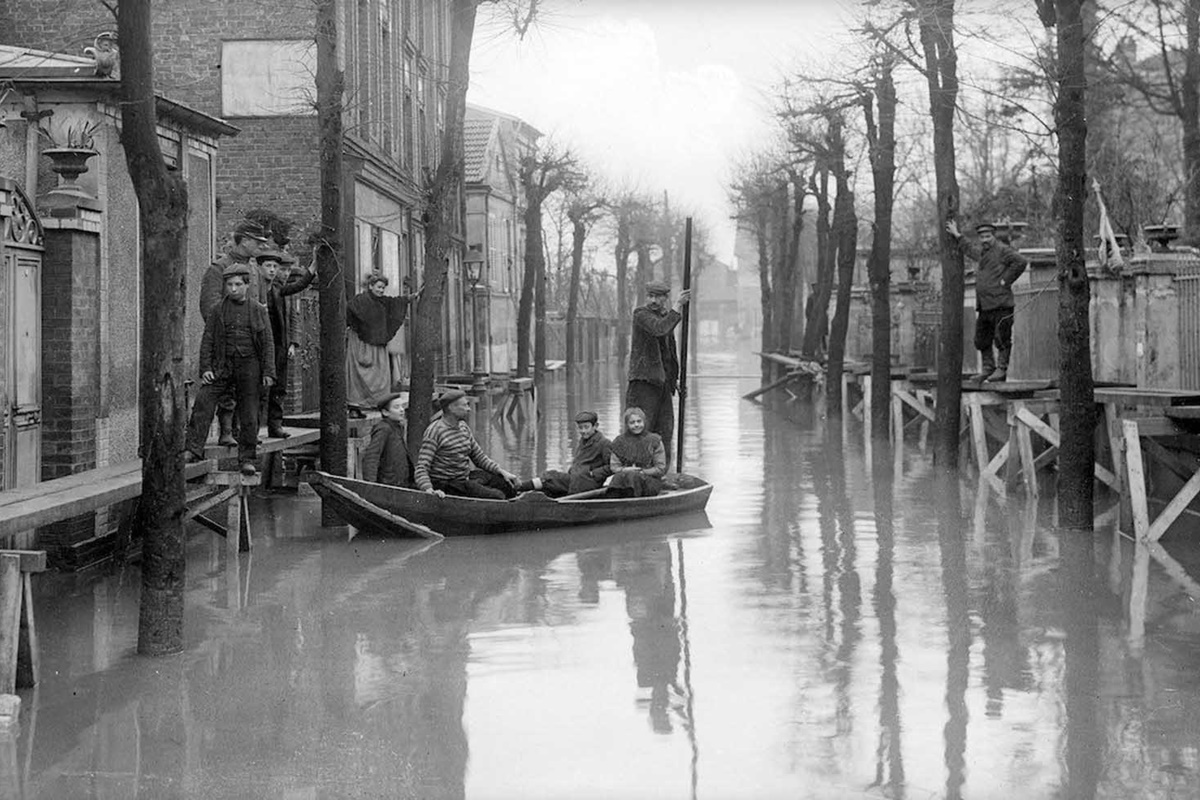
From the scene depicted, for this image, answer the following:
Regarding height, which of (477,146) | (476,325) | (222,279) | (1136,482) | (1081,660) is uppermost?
(477,146)

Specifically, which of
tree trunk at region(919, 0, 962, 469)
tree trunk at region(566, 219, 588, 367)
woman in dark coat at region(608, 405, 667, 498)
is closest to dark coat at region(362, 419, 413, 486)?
woman in dark coat at region(608, 405, 667, 498)

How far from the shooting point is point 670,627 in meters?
10.6

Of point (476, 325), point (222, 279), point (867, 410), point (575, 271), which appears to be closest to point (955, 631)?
point (222, 279)

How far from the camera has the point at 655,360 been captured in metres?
18.1

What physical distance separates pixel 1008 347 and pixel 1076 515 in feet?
19.6

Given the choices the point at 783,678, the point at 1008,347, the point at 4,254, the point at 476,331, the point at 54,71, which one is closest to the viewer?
the point at 783,678

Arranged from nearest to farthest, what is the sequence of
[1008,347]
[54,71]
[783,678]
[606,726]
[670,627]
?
[606,726], [783,678], [670,627], [54,71], [1008,347]

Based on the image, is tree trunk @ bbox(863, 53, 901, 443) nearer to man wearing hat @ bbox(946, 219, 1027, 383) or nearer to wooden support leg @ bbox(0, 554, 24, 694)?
man wearing hat @ bbox(946, 219, 1027, 383)

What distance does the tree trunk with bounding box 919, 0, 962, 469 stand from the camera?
20.7m

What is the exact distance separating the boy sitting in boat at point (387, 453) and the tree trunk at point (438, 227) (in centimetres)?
343

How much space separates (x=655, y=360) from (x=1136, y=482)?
5749 mm

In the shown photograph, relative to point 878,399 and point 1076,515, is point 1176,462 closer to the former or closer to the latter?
point 1076,515

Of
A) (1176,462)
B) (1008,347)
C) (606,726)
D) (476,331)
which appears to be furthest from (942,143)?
(476,331)

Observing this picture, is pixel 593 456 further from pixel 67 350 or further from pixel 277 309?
pixel 67 350
